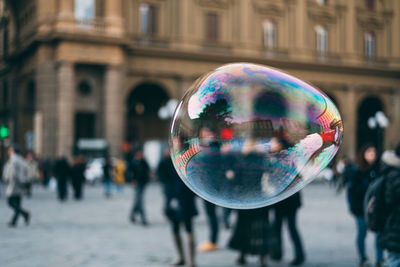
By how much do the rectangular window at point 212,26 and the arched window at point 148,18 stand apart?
3.19 meters

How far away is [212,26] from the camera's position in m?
30.6

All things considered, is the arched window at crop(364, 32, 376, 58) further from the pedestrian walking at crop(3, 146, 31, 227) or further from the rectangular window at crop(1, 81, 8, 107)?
the pedestrian walking at crop(3, 146, 31, 227)

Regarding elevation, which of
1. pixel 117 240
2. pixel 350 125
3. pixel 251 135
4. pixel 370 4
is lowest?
pixel 117 240

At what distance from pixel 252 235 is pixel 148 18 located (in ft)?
79.5

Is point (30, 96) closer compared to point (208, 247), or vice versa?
point (208, 247)

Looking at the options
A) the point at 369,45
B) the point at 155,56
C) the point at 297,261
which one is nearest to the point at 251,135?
the point at 297,261

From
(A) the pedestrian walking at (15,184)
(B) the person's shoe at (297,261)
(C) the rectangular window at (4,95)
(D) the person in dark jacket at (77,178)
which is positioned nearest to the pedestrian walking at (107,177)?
(D) the person in dark jacket at (77,178)

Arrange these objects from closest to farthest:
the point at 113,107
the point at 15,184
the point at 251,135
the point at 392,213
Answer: the point at 251,135 < the point at 392,213 < the point at 15,184 < the point at 113,107

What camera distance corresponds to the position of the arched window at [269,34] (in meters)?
32.1

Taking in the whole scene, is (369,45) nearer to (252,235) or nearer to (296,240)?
(296,240)

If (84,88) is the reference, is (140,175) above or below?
below

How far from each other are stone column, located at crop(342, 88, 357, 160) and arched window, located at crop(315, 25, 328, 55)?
10.5 feet

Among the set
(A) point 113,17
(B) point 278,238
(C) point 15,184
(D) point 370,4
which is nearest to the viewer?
(B) point 278,238

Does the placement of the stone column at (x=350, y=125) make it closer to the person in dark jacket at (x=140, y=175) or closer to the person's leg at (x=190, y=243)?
the person in dark jacket at (x=140, y=175)
